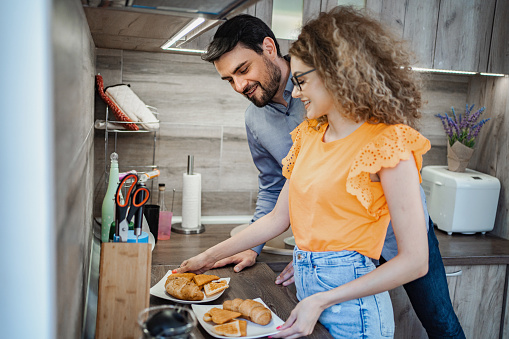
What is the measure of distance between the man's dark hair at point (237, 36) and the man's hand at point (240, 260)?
0.69 metres

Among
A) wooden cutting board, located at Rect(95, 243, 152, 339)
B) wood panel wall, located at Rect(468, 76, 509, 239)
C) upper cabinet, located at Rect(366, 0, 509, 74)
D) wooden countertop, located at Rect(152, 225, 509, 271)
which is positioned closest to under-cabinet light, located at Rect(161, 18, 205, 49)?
wooden cutting board, located at Rect(95, 243, 152, 339)

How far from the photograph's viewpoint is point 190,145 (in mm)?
2469

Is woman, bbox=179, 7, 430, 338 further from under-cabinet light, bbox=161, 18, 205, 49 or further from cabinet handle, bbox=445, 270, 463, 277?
cabinet handle, bbox=445, 270, 463, 277

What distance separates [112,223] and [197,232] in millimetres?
1105

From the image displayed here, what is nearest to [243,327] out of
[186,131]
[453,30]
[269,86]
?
[269,86]

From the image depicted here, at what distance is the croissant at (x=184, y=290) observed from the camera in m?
1.26

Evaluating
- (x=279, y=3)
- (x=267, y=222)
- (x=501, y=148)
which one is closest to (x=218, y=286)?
(x=267, y=222)

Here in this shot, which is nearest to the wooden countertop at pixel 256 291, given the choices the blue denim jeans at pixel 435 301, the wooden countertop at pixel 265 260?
the wooden countertop at pixel 265 260

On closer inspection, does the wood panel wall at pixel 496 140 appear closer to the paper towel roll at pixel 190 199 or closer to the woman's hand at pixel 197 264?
the paper towel roll at pixel 190 199

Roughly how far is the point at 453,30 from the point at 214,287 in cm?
177

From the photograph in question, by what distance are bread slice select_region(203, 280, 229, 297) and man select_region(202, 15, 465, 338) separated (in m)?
0.22

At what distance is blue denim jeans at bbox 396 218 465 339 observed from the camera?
1606 millimetres

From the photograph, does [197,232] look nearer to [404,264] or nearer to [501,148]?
[404,264]

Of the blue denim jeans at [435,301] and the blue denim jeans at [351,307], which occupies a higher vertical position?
the blue denim jeans at [351,307]
